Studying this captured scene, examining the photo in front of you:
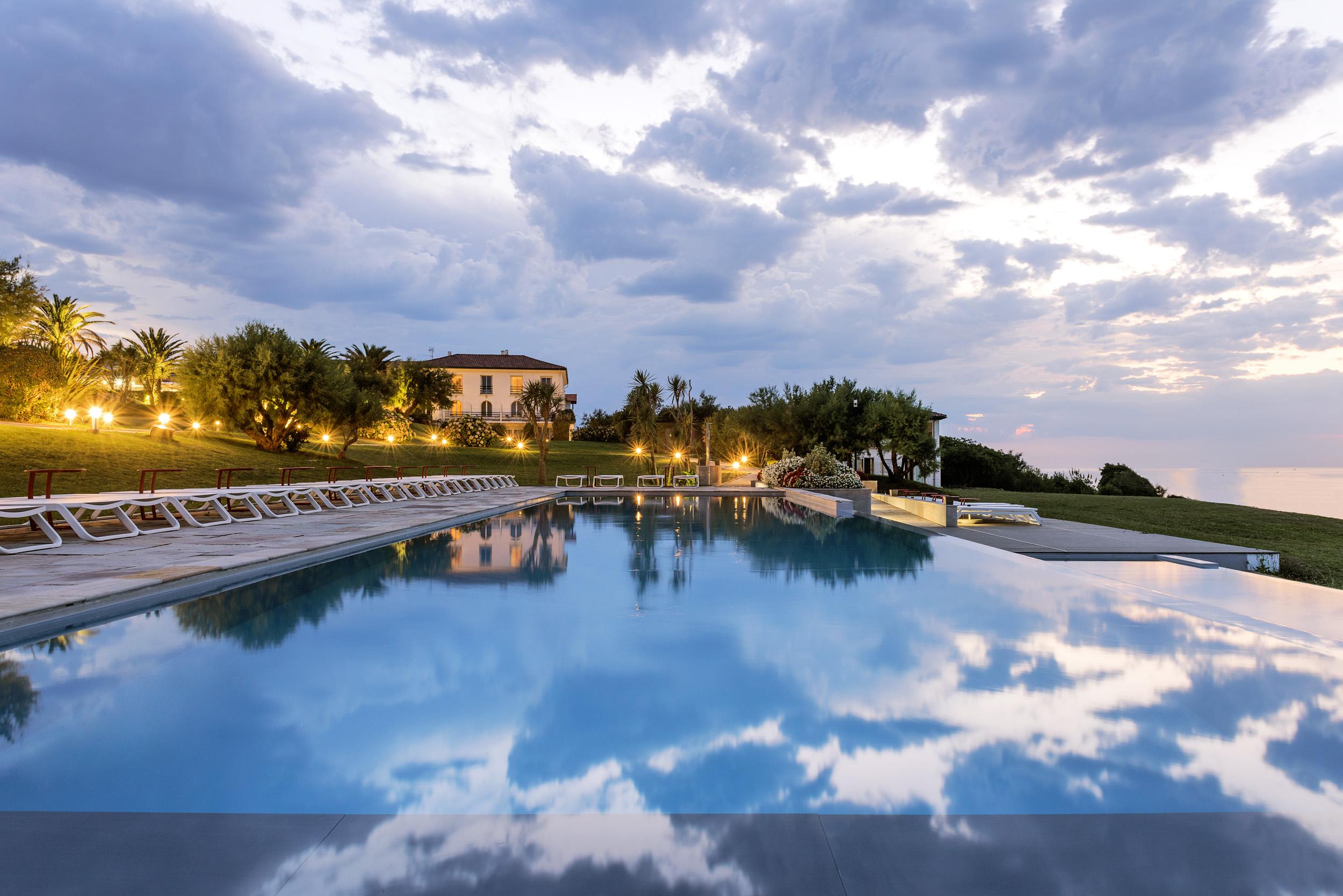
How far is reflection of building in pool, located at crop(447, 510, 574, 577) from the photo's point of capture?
8.04 m

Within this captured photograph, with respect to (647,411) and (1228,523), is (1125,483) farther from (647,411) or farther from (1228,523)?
(647,411)

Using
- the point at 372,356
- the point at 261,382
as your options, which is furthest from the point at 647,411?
the point at 372,356

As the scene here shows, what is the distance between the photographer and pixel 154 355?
161 feet

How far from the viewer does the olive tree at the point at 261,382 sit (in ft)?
84.9

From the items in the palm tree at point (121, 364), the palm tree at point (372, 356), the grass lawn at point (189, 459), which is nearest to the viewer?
the grass lawn at point (189, 459)

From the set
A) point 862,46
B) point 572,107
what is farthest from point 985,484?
point 572,107

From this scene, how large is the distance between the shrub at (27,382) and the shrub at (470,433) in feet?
56.2

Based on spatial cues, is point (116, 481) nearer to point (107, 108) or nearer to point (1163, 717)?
point (107, 108)

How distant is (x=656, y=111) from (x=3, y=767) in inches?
721

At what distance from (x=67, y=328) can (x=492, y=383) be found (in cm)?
2432

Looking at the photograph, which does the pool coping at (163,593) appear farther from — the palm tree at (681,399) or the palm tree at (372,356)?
the palm tree at (372,356)

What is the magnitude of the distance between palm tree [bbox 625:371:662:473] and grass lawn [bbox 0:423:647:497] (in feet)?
5.87

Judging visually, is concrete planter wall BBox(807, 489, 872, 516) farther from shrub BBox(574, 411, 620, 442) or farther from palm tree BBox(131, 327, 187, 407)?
palm tree BBox(131, 327, 187, 407)

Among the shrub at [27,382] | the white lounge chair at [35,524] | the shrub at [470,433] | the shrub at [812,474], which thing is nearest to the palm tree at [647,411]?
the shrub at [812,474]
